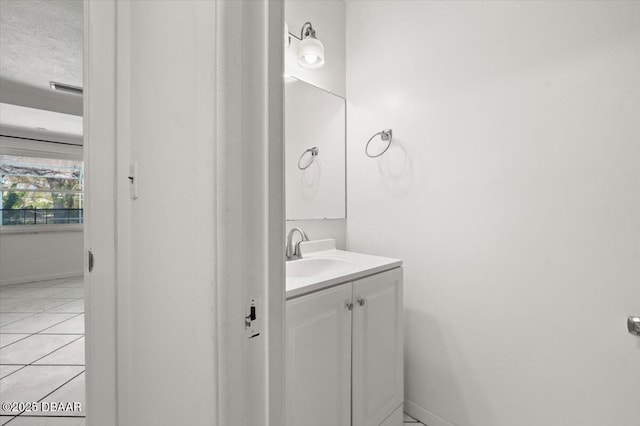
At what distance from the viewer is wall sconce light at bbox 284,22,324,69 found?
5.45 feet

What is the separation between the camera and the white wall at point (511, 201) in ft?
3.59

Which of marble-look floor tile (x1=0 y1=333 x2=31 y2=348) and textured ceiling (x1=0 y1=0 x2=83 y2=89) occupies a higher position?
textured ceiling (x1=0 y1=0 x2=83 y2=89)

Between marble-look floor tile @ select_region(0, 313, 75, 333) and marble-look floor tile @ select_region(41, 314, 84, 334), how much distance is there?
86 millimetres

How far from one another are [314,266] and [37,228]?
5379 mm

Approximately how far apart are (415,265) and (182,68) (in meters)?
1.46

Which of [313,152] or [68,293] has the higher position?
[313,152]

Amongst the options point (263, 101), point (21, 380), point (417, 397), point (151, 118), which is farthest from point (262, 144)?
point (21, 380)

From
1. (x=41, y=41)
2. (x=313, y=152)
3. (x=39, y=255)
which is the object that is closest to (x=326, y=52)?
(x=313, y=152)

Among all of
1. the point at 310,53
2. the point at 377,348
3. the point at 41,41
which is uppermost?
the point at 41,41

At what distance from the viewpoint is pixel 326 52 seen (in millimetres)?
1906

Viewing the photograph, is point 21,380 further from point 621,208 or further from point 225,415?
point 621,208

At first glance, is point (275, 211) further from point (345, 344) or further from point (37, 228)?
point (37, 228)

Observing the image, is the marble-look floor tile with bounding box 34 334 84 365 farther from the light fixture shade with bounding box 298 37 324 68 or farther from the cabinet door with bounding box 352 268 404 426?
the light fixture shade with bounding box 298 37 324 68

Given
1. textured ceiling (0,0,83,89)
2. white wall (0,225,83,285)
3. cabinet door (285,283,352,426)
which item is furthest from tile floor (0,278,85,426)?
textured ceiling (0,0,83,89)
